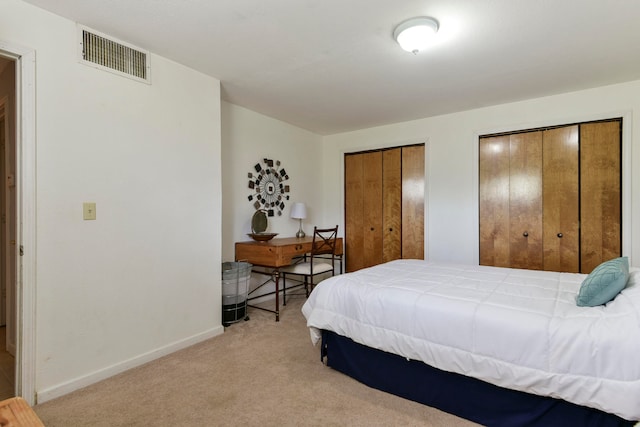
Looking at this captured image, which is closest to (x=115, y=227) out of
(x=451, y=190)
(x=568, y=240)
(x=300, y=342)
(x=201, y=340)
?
(x=201, y=340)

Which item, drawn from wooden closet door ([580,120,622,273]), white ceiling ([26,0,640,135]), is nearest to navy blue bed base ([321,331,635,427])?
white ceiling ([26,0,640,135])

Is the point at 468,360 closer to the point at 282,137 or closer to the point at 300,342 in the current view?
the point at 300,342

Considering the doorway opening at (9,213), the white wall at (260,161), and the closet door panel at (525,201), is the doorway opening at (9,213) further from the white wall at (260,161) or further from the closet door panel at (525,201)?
the closet door panel at (525,201)

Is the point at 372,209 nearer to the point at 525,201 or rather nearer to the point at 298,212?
the point at 298,212

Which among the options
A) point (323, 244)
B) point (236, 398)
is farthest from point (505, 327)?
point (323, 244)

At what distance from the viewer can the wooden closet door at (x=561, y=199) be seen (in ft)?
10.8

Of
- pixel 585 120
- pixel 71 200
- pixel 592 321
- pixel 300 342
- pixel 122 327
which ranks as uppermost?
pixel 585 120

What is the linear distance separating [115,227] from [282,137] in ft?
8.17

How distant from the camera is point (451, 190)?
3953 millimetres

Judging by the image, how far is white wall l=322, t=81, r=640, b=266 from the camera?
119 inches

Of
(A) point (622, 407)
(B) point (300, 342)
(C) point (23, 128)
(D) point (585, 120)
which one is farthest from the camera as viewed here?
(D) point (585, 120)

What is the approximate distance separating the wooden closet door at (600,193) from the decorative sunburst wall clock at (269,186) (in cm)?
322

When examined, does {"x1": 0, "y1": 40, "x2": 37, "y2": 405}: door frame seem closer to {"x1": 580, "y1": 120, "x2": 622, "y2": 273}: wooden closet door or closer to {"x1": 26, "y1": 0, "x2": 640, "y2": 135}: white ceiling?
{"x1": 26, "y1": 0, "x2": 640, "y2": 135}: white ceiling

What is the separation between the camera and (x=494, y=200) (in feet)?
12.1
